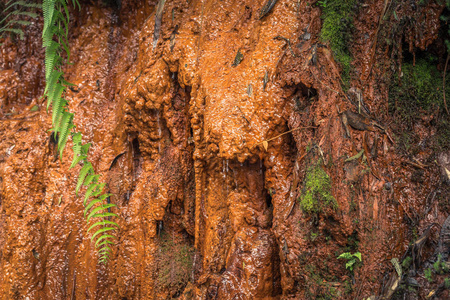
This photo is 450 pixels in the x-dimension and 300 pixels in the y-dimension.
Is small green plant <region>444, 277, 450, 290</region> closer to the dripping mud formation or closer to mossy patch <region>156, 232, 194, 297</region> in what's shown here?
the dripping mud formation

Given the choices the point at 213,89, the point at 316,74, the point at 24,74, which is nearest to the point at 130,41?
the point at 24,74

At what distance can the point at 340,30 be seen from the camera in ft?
9.21

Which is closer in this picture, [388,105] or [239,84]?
[388,105]

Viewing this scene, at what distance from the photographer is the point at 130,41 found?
4.60m

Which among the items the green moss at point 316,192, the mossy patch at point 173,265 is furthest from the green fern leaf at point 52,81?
the green moss at point 316,192

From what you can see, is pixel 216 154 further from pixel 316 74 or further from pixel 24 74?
pixel 24 74

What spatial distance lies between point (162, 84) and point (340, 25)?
209 cm

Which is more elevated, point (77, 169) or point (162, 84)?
point (162, 84)

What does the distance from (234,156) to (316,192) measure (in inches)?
34.6

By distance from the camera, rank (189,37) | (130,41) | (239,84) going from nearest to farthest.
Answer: (239,84), (189,37), (130,41)

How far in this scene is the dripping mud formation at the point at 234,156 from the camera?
8.38 ft

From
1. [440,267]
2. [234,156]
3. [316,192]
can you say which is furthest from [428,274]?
[234,156]

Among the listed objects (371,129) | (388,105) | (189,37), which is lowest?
(371,129)

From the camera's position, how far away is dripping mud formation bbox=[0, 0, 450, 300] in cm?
255
